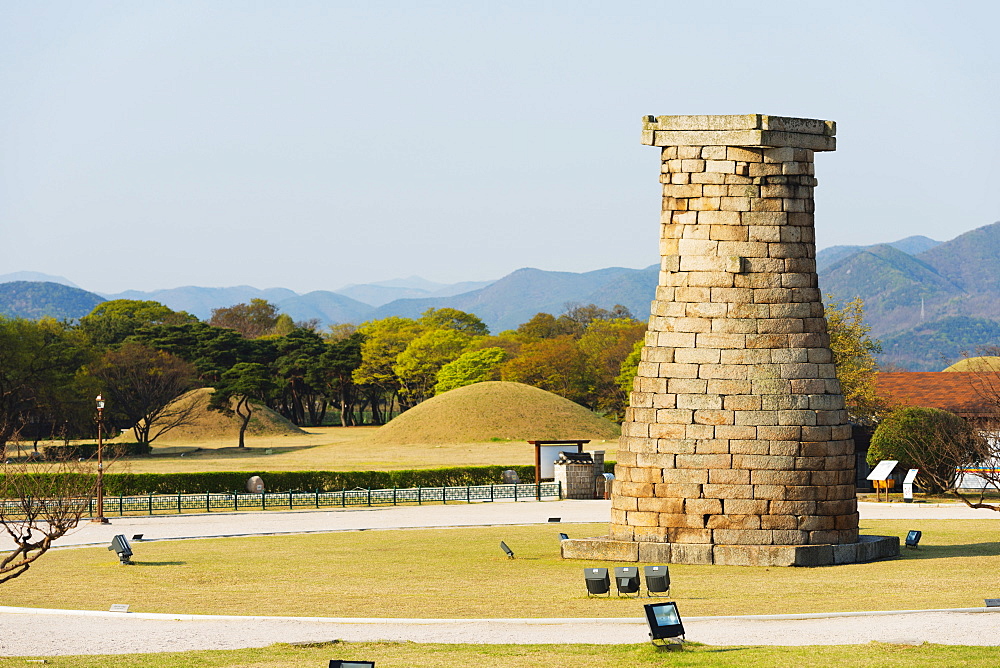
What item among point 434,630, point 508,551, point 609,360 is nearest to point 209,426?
point 609,360

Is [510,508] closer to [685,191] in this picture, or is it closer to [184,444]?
[685,191]

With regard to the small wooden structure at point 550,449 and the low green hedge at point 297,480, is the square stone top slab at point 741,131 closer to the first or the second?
the small wooden structure at point 550,449

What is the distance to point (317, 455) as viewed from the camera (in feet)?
260

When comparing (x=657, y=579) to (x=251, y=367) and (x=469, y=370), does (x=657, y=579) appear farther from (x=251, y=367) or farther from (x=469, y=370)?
(x=469, y=370)

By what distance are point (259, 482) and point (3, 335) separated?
38601 millimetres

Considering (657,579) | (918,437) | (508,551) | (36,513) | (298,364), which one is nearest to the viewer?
(36,513)

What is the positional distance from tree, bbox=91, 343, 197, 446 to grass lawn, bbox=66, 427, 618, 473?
7.34 feet

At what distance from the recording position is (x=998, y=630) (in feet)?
49.7

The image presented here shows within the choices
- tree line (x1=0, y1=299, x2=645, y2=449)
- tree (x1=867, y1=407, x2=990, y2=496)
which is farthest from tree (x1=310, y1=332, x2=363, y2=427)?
tree (x1=867, y1=407, x2=990, y2=496)

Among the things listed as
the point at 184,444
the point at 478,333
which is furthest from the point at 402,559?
the point at 478,333

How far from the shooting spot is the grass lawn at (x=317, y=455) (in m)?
67.2

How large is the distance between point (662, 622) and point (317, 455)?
66.6m

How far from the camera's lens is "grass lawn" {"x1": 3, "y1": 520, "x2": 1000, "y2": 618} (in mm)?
18562

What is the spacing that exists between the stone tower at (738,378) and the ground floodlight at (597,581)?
5.37 m
